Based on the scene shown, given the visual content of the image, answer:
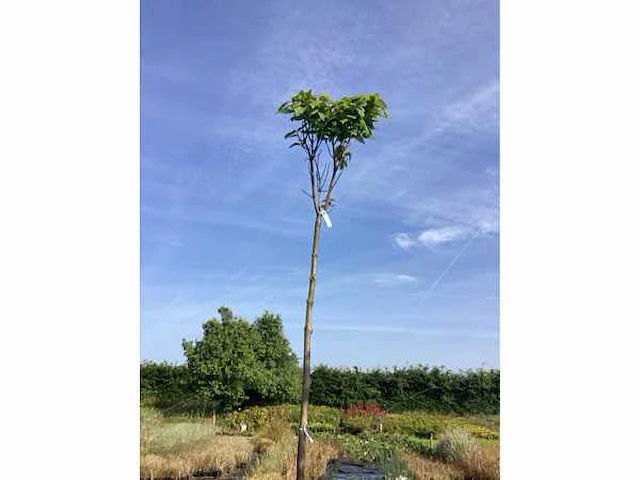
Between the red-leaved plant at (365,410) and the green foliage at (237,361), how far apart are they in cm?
70

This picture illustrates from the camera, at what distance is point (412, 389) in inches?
227

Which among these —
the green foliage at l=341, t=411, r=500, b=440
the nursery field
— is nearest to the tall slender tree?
the nursery field

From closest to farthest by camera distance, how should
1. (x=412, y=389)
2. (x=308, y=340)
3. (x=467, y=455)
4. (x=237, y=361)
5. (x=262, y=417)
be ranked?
(x=308, y=340) < (x=467, y=455) < (x=237, y=361) < (x=262, y=417) < (x=412, y=389)

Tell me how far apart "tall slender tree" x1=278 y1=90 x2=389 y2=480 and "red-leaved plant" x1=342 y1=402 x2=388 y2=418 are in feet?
8.14

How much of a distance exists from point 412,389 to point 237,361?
2.02m

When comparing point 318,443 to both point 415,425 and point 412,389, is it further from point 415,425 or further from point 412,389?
point 412,389

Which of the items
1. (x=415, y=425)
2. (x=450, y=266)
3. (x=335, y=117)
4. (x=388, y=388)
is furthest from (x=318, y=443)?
(x=335, y=117)

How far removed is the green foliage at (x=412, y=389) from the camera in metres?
5.57

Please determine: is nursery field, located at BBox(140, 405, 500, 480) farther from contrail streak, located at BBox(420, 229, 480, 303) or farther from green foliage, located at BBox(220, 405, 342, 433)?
contrail streak, located at BBox(420, 229, 480, 303)

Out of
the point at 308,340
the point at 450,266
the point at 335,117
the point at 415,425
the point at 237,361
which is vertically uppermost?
the point at 335,117

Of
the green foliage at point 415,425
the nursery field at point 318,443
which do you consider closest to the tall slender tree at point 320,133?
the nursery field at point 318,443

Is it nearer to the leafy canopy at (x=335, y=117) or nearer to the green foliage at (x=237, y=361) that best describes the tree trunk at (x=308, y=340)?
the leafy canopy at (x=335, y=117)
